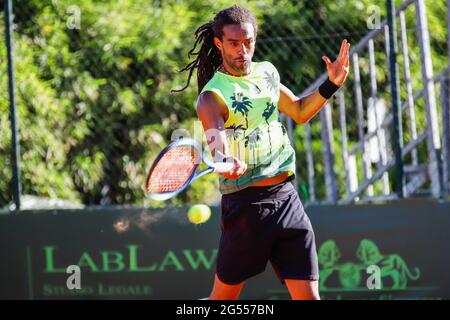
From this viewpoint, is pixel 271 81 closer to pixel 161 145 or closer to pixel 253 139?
pixel 253 139

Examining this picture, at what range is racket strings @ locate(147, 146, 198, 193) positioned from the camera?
4062mm

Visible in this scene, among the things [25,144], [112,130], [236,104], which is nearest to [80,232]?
[25,144]

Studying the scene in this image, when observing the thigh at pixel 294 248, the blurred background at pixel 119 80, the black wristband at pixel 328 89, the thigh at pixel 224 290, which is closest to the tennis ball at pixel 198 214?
the thigh at pixel 224 290

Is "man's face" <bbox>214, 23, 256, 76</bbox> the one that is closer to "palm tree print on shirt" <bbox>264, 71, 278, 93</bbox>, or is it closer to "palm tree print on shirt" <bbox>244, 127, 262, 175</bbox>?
"palm tree print on shirt" <bbox>264, 71, 278, 93</bbox>

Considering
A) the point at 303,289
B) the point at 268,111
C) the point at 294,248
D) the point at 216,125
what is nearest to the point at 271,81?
the point at 268,111

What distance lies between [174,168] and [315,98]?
0.83m

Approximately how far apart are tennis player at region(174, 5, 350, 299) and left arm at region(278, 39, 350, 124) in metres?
0.16

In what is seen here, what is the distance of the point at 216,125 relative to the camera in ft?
13.4

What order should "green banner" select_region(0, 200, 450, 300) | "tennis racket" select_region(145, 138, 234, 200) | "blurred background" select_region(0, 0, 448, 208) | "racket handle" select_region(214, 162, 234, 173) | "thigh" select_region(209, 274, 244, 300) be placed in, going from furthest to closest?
"blurred background" select_region(0, 0, 448, 208)
"green banner" select_region(0, 200, 450, 300)
"thigh" select_region(209, 274, 244, 300)
"tennis racket" select_region(145, 138, 234, 200)
"racket handle" select_region(214, 162, 234, 173)

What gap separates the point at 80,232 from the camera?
673 cm

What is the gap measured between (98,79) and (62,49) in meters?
0.44

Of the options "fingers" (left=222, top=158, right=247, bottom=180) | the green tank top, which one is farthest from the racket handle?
the green tank top

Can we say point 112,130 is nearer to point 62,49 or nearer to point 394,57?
point 62,49
